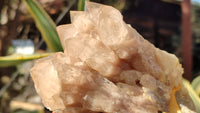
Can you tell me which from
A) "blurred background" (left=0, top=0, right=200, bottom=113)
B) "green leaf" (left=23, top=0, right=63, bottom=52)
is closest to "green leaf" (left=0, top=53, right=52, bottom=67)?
"green leaf" (left=23, top=0, right=63, bottom=52)

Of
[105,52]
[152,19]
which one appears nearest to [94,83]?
[105,52]

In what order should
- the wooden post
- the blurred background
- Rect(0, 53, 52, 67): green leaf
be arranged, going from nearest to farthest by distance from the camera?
Rect(0, 53, 52, 67): green leaf → the wooden post → the blurred background

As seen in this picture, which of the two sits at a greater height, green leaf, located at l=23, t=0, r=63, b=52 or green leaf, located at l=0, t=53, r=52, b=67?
green leaf, located at l=23, t=0, r=63, b=52

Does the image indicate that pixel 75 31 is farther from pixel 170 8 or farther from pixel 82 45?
pixel 170 8

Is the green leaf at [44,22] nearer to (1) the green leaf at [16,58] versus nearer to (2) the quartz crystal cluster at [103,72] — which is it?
(1) the green leaf at [16,58]

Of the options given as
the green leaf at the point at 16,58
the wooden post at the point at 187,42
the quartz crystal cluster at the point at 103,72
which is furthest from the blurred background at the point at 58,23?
the quartz crystal cluster at the point at 103,72

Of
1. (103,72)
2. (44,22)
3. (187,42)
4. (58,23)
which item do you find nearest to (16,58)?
(44,22)

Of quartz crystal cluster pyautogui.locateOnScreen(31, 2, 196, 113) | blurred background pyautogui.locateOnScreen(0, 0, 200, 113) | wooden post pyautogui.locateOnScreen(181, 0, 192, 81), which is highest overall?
quartz crystal cluster pyautogui.locateOnScreen(31, 2, 196, 113)

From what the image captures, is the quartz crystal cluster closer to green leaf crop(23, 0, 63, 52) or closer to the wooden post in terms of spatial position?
green leaf crop(23, 0, 63, 52)
